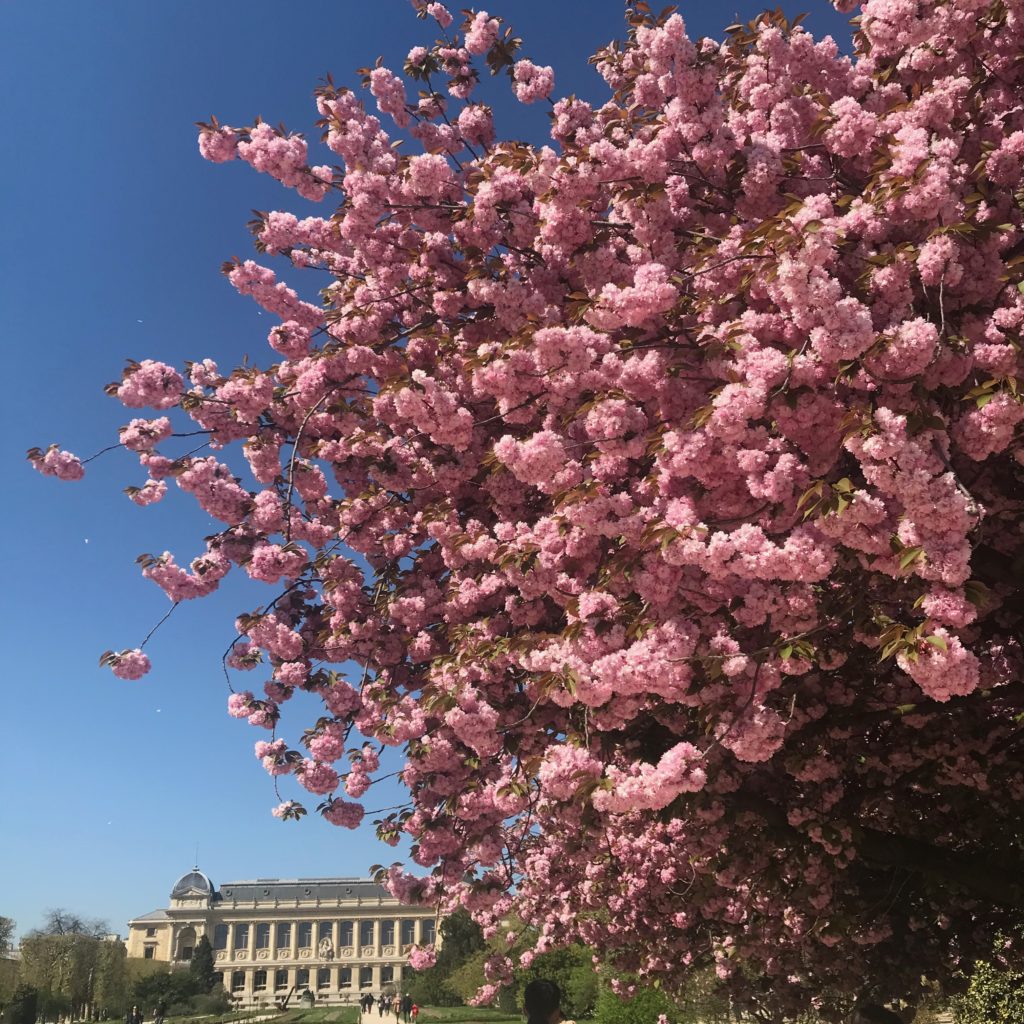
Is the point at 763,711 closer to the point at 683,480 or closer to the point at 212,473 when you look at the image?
the point at 683,480

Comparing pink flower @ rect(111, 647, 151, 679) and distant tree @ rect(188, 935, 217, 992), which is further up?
pink flower @ rect(111, 647, 151, 679)

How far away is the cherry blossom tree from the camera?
4.50 metres

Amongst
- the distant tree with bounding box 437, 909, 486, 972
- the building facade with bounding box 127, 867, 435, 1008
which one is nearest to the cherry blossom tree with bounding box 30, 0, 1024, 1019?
the distant tree with bounding box 437, 909, 486, 972

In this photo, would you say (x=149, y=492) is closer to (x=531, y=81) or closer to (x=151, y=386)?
(x=151, y=386)

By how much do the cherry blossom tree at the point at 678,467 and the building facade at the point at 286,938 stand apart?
10331cm

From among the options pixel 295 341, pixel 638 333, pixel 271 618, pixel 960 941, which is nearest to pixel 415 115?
pixel 295 341

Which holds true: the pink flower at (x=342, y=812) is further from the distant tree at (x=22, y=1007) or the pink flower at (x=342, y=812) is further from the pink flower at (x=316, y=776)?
the distant tree at (x=22, y=1007)

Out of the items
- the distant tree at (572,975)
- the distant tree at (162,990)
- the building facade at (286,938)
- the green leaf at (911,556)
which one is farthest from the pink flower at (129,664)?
the building facade at (286,938)

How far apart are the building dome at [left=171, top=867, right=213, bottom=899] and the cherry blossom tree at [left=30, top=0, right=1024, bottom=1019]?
11244 cm

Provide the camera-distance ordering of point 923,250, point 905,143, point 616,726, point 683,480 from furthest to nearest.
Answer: point 616,726, point 683,480, point 905,143, point 923,250

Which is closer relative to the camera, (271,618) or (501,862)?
(271,618)

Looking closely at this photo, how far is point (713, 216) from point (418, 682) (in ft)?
17.2

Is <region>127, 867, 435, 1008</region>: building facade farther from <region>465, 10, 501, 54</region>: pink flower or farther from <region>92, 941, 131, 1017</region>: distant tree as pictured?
<region>465, 10, 501, 54</region>: pink flower

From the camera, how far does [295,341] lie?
360 inches
